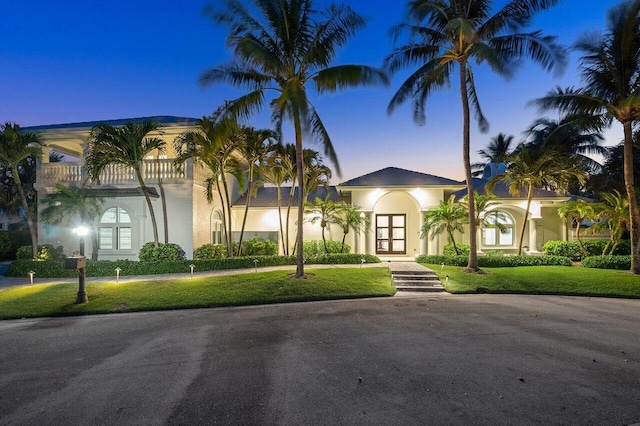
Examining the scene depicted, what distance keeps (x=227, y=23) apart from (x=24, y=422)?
1165 cm

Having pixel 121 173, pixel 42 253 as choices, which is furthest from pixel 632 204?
Answer: pixel 42 253

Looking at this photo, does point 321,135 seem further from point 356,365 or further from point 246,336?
point 356,365

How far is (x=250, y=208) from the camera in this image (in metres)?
20.5

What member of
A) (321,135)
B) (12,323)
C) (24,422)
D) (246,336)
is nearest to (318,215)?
(321,135)

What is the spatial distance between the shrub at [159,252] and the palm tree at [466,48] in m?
12.0

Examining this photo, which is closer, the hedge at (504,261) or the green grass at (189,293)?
the green grass at (189,293)

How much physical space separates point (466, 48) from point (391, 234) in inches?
432

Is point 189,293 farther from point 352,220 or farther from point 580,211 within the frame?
point 580,211

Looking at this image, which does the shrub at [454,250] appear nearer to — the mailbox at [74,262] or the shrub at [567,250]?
the shrub at [567,250]

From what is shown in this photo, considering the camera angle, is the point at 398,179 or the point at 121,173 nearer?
the point at 121,173

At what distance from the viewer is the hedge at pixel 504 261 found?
15.5 meters

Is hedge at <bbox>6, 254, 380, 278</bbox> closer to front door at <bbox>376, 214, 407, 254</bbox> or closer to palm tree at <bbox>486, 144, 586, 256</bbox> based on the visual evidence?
front door at <bbox>376, 214, 407, 254</bbox>

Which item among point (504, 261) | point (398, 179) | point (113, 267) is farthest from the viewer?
point (398, 179)

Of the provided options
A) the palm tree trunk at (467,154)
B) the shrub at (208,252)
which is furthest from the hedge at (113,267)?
the palm tree trunk at (467,154)
